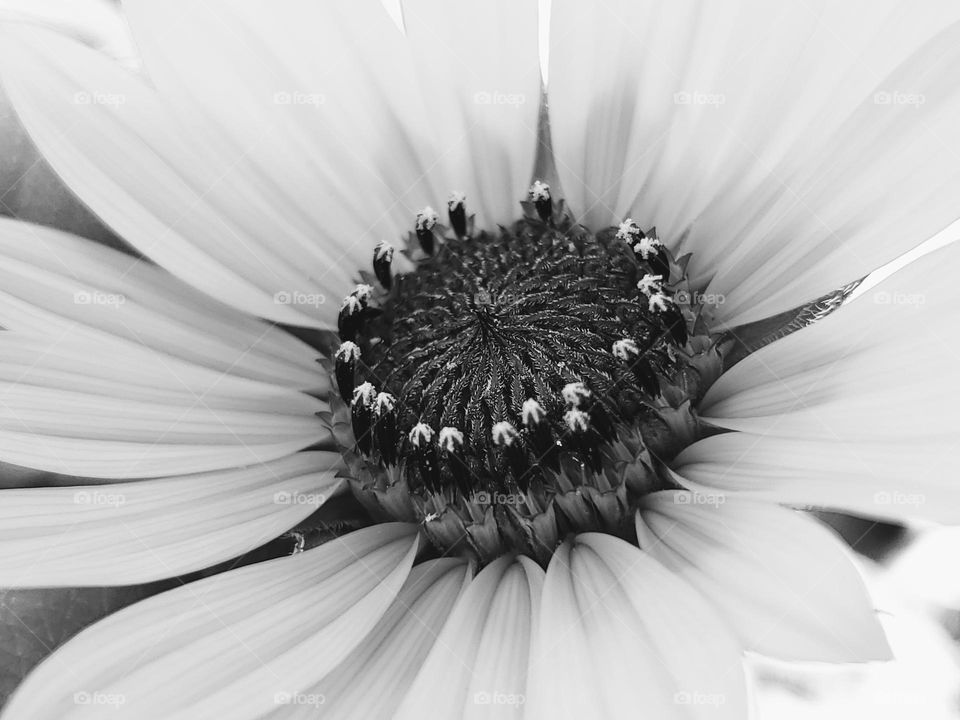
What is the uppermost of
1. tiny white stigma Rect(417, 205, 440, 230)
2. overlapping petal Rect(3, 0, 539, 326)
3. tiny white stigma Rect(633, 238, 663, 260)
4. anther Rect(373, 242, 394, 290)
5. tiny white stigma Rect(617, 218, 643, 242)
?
overlapping petal Rect(3, 0, 539, 326)

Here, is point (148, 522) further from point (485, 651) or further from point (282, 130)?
point (282, 130)

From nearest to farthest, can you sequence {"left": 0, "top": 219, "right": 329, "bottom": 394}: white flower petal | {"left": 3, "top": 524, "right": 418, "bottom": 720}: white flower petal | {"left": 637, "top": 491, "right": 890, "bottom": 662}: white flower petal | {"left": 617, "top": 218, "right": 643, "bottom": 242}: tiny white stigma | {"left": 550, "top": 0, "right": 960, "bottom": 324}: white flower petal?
{"left": 637, "top": 491, "right": 890, "bottom": 662}: white flower petal → {"left": 3, "top": 524, "right": 418, "bottom": 720}: white flower petal → {"left": 550, "top": 0, "right": 960, "bottom": 324}: white flower petal → {"left": 0, "top": 219, "right": 329, "bottom": 394}: white flower petal → {"left": 617, "top": 218, "right": 643, "bottom": 242}: tiny white stigma

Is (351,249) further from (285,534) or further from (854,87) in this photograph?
(854,87)

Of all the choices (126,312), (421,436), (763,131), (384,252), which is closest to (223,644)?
(421,436)

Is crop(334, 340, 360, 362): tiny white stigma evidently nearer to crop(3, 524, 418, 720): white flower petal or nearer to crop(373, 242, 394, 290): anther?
crop(373, 242, 394, 290): anther

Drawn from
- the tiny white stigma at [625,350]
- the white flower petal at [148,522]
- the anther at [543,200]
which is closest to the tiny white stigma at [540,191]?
the anther at [543,200]

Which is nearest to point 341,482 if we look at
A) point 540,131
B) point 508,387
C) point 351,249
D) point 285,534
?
point 285,534

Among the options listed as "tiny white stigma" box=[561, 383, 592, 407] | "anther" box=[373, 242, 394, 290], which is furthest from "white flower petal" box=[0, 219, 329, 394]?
"tiny white stigma" box=[561, 383, 592, 407]
